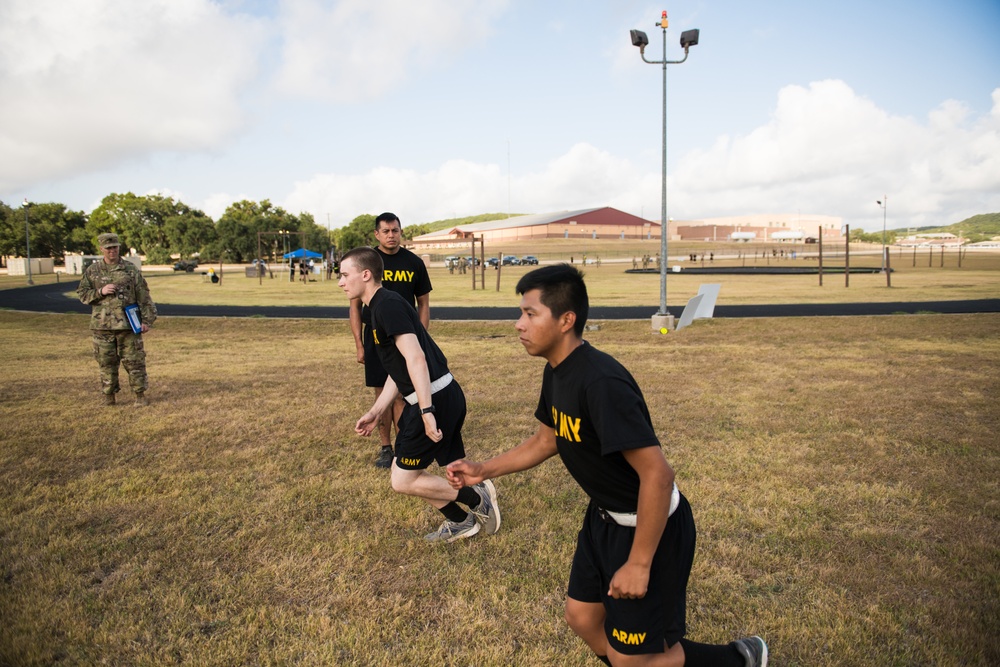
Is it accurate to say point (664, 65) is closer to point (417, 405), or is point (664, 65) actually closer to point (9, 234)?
point (417, 405)

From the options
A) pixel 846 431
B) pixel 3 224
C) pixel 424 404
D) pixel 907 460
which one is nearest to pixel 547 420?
pixel 424 404

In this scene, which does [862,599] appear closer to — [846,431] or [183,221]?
[846,431]

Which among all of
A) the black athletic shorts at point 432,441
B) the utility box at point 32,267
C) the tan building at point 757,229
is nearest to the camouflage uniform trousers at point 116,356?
the black athletic shorts at point 432,441

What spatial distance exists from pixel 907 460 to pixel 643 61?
37.8ft

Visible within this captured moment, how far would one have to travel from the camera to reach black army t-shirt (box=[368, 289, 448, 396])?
13.5 feet

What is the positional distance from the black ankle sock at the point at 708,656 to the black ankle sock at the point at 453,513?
Result: 2036mm

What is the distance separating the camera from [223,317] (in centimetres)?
1981

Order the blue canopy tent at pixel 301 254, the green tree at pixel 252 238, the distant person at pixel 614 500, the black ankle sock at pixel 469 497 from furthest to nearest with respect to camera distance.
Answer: the green tree at pixel 252 238
the blue canopy tent at pixel 301 254
the black ankle sock at pixel 469 497
the distant person at pixel 614 500

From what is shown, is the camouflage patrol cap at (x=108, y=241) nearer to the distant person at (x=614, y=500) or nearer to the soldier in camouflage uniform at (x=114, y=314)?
the soldier in camouflage uniform at (x=114, y=314)

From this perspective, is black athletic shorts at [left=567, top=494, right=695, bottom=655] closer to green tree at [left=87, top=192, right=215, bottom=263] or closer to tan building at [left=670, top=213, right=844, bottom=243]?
green tree at [left=87, top=192, right=215, bottom=263]

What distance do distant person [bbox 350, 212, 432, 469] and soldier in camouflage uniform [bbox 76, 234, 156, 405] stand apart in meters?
3.52

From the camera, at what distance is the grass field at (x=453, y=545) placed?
320 cm

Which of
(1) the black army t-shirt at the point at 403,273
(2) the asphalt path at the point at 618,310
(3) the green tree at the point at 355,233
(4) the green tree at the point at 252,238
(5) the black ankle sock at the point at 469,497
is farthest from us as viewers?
(3) the green tree at the point at 355,233

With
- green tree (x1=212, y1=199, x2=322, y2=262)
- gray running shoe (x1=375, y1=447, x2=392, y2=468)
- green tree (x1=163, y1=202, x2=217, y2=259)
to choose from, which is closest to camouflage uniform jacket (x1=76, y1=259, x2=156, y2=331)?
gray running shoe (x1=375, y1=447, x2=392, y2=468)
